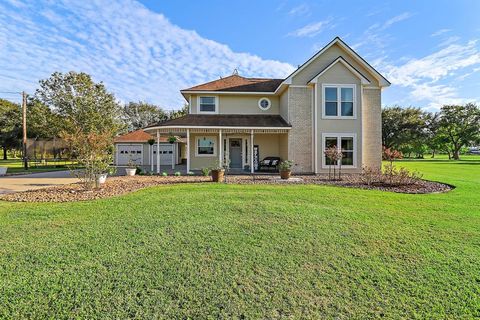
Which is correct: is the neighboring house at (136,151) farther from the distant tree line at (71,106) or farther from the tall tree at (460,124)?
the tall tree at (460,124)

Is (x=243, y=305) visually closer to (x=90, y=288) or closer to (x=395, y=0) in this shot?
(x=90, y=288)

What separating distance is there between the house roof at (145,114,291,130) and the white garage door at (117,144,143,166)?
12.7m

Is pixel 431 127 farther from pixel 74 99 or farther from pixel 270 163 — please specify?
pixel 74 99

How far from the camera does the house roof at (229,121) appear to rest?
1733 cm

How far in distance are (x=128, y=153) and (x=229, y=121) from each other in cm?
1652

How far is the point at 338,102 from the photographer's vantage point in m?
Result: 17.0

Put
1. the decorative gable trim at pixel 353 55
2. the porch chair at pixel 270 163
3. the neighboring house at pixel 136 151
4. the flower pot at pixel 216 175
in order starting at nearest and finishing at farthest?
the flower pot at pixel 216 175 → the decorative gable trim at pixel 353 55 → the porch chair at pixel 270 163 → the neighboring house at pixel 136 151

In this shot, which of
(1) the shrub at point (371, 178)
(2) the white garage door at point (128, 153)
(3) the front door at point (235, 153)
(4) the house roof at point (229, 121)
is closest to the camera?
(1) the shrub at point (371, 178)

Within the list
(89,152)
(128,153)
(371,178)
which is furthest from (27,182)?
(371,178)

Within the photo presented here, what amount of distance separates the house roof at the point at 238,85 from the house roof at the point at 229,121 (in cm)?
199

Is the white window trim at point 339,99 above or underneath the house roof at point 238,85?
underneath

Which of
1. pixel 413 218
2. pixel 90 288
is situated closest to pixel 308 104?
pixel 413 218

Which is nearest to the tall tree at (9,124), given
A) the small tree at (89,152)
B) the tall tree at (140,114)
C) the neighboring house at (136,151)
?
the tall tree at (140,114)

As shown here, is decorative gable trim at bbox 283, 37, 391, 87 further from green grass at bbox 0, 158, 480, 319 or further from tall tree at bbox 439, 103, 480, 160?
tall tree at bbox 439, 103, 480, 160
